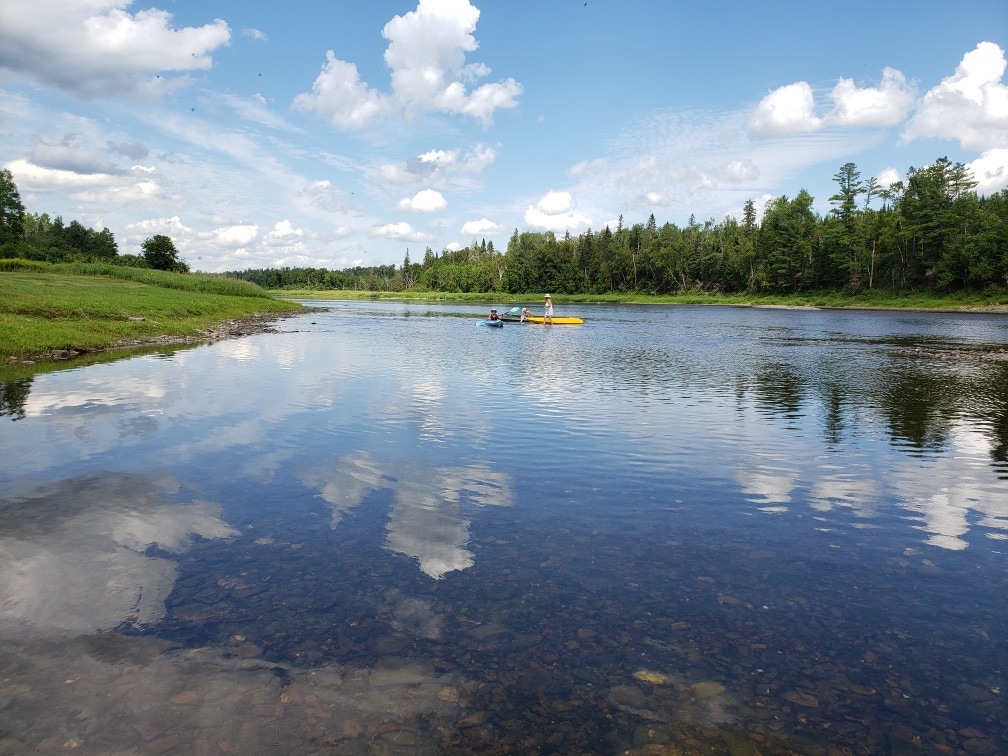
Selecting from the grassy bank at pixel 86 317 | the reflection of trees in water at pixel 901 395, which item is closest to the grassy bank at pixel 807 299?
the reflection of trees in water at pixel 901 395

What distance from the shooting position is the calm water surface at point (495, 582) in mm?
5883

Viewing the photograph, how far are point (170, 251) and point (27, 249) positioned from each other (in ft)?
74.2

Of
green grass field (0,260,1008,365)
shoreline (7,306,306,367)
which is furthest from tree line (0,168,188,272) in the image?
shoreline (7,306,306,367)

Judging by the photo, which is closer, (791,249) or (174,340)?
(174,340)

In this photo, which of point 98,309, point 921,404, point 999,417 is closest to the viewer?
point 999,417

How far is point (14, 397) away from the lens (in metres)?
20.6

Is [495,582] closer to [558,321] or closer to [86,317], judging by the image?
[86,317]

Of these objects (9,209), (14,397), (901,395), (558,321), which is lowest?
(901,395)

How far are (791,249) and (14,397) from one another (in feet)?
517

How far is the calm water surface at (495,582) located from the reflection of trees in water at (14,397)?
165mm

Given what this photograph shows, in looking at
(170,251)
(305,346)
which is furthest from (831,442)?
(170,251)

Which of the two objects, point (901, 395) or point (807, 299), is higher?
point (807, 299)

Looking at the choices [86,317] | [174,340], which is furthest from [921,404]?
[86,317]

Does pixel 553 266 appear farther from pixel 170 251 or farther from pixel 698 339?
pixel 698 339
